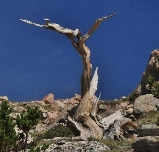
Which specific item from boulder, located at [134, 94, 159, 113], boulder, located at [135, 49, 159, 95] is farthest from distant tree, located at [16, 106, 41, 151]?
boulder, located at [135, 49, 159, 95]

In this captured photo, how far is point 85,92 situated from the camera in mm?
27859

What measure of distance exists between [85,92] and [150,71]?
23108mm

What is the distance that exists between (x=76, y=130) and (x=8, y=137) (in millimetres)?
13805

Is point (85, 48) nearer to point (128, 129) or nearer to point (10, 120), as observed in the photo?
point (128, 129)

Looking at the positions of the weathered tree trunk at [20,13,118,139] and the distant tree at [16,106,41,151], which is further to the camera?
the weathered tree trunk at [20,13,118,139]

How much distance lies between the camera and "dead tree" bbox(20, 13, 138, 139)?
26406 millimetres

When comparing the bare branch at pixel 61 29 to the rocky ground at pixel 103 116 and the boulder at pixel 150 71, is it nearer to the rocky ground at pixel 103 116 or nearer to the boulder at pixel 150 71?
the rocky ground at pixel 103 116

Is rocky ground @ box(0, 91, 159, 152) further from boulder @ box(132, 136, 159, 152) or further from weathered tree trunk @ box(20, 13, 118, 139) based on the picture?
weathered tree trunk @ box(20, 13, 118, 139)

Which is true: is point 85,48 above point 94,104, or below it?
above

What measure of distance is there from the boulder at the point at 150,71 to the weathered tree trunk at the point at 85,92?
68.9ft

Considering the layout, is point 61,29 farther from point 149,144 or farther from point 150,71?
point 150,71

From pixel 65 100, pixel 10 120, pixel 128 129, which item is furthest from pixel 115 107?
pixel 10 120

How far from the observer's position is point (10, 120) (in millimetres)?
14234

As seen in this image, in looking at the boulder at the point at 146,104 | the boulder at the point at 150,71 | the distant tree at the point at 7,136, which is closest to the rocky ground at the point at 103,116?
the boulder at the point at 146,104
